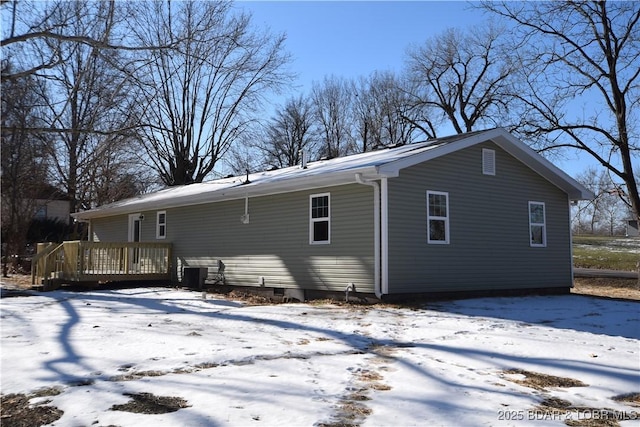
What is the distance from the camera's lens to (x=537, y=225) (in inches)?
563

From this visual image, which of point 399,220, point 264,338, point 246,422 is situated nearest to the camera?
point 246,422

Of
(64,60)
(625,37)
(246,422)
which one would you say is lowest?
(246,422)

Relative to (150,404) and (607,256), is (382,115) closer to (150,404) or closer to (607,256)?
(607,256)

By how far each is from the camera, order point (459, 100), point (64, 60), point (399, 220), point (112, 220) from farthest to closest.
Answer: point (459, 100) < point (112, 220) < point (399, 220) < point (64, 60)

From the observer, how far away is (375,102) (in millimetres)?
40969

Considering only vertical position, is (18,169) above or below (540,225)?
above

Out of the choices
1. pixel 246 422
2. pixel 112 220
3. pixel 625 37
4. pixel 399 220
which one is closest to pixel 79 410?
pixel 246 422

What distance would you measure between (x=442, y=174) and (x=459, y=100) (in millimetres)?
25332

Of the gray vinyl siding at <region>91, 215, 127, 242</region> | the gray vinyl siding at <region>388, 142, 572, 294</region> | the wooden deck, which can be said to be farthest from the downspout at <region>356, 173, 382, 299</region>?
the gray vinyl siding at <region>91, 215, 127, 242</region>

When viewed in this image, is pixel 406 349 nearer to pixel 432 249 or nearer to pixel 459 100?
pixel 432 249

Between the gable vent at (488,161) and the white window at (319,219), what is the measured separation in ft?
13.2

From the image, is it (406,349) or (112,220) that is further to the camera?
(112,220)

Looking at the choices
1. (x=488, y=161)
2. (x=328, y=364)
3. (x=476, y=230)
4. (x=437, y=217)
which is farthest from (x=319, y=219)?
(x=328, y=364)

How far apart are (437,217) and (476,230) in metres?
1.33
